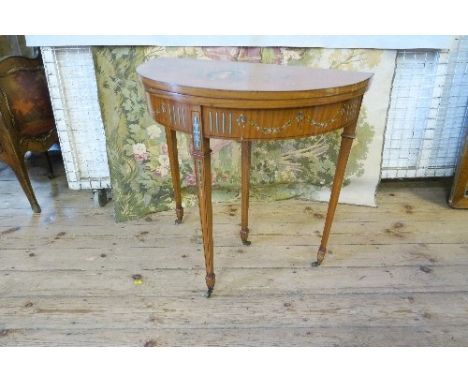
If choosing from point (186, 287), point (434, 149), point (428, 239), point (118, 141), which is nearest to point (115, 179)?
point (118, 141)

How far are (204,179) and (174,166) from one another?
1.64 ft

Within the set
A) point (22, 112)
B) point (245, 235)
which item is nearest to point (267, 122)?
point (245, 235)

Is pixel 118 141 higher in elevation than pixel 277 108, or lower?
lower

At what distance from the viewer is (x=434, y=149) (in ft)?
5.97

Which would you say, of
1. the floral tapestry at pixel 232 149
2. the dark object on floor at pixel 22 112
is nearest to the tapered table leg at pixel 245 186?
the floral tapestry at pixel 232 149

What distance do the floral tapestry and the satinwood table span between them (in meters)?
0.40

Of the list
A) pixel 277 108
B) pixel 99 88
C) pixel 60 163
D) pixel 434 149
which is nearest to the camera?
pixel 277 108

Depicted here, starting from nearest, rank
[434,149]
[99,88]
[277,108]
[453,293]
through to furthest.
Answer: [277,108] < [453,293] < [99,88] < [434,149]

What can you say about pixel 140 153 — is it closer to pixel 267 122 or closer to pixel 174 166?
pixel 174 166

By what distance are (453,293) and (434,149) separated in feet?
2.51

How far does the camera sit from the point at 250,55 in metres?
1.57

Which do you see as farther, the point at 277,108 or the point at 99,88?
the point at 99,88

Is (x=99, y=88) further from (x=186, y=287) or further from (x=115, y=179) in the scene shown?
(x=186, y=287)

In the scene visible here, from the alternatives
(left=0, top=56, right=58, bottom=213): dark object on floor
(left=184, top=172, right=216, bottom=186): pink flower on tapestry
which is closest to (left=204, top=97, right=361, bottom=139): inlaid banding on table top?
(left=184, top=172, right=216, bottom=186): pink flower on tapestry
